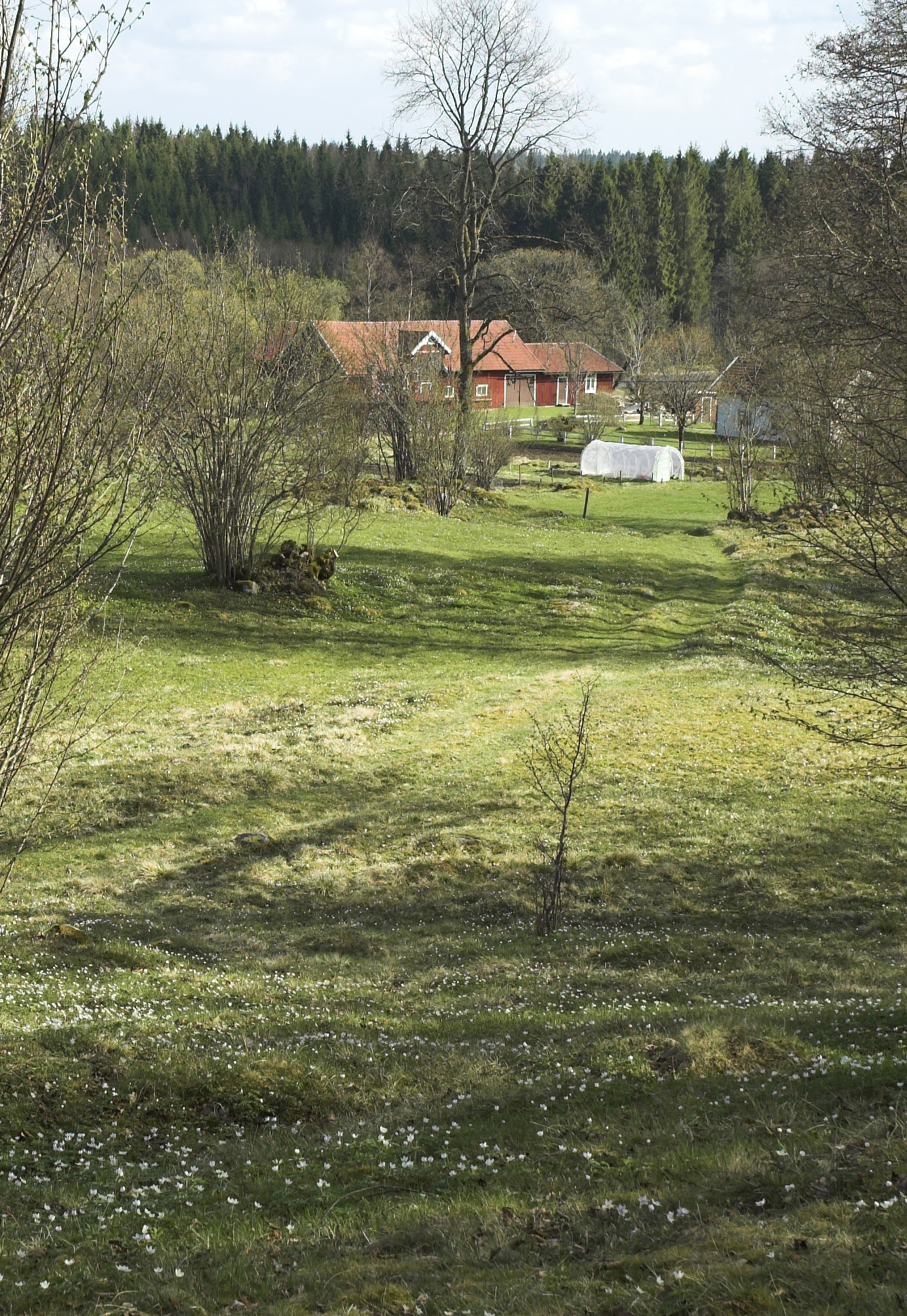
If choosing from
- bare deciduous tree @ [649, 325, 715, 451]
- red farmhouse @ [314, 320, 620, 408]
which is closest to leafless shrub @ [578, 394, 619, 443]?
bare deciduous tree @ [649, 325, 715, 451]

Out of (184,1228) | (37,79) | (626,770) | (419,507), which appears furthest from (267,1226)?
(419,507)

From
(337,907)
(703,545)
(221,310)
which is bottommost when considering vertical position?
(337,907)

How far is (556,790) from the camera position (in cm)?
1723

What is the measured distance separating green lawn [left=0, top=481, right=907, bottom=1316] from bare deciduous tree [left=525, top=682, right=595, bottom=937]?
0.92 feet

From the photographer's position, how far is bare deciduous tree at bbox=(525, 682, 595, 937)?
1241cm

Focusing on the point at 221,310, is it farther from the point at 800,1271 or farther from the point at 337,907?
the point at 800,1271

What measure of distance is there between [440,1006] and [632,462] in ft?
187

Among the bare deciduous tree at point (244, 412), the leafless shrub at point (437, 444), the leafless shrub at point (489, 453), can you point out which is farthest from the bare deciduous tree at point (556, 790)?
the leafless shrub at point (489, 453)

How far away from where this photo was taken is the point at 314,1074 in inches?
323

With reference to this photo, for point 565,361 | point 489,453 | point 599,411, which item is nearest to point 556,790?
point 489,453

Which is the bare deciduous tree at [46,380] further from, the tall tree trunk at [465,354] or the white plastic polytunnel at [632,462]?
the white plastic polytunnel at [632,462]

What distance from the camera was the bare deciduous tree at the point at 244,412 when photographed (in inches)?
974

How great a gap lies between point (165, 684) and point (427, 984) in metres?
12.2

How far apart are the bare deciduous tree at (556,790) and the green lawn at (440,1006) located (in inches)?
11.0
